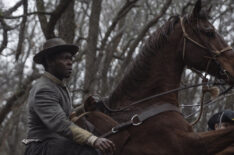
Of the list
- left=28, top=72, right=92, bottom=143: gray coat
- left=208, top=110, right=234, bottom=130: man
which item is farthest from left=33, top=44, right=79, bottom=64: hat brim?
left=208, top=110, right=234, bottom=130: man

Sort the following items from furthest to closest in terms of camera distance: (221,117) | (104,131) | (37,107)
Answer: (221,117), (104,131), (37,107)

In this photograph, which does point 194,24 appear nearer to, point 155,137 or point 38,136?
point 155,137

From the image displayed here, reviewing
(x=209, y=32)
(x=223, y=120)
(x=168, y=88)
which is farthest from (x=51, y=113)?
(x=223, y=120)

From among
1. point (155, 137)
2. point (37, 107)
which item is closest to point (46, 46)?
point (37, 107)

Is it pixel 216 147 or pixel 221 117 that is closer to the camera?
pixel 216 147

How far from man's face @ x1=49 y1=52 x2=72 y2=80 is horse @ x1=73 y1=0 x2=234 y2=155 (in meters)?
0.66

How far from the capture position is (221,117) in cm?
602

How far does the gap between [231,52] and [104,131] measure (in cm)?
179

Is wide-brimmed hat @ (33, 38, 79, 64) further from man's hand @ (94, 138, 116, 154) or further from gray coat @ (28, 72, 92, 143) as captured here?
man's hand @ (94, 138, 116, 154)

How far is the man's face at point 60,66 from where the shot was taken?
15.9ft

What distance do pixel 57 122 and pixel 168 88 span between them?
1479mm

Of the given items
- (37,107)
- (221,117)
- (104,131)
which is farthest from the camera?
A: (221,117)

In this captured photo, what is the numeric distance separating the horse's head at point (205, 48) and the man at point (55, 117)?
144 centimetres

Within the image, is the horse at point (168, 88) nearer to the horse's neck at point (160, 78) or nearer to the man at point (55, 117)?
the horse's neck at point (160, 78)
